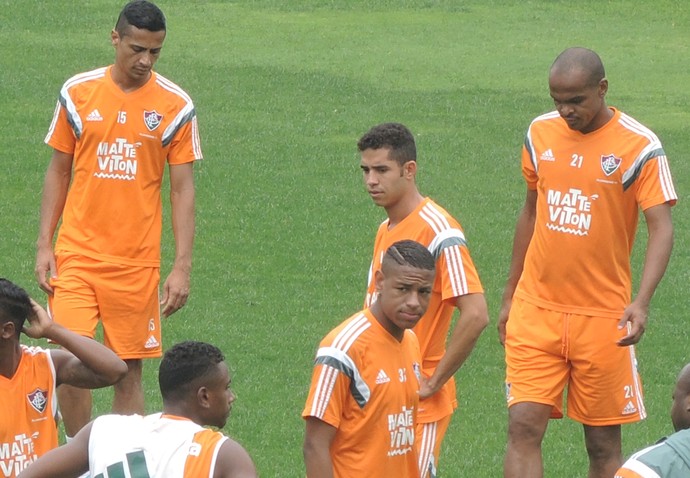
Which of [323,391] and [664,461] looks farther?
[323,391]

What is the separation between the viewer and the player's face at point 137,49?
857 cm

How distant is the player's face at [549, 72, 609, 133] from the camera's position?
786 centimetres

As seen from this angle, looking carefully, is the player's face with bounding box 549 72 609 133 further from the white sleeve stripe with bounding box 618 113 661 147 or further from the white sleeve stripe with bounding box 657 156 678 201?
the white sleeve stripe with bounding box 657 156 678 201

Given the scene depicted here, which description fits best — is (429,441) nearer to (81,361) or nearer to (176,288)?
(81,361)

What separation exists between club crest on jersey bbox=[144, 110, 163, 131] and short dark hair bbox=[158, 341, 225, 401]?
3278 mm

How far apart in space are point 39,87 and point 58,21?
518 cm

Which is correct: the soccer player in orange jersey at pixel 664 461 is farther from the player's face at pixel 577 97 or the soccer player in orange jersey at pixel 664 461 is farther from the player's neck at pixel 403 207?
the player's face at pixel 577 97

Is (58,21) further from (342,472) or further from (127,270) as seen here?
(342,472)

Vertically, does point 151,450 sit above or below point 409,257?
below

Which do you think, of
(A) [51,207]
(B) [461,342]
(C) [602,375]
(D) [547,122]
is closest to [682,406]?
(B) [461,342]

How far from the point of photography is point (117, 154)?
28.9ft

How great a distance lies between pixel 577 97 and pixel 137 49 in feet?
8.15

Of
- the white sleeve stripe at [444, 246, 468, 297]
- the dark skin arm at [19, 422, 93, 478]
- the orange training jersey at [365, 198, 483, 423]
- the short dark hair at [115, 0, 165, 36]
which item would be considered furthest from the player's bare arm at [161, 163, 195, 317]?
the dark skin arm at [19, 422, 93, 478]

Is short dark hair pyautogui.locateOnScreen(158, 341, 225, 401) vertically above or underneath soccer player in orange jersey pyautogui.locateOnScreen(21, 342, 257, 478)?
above
